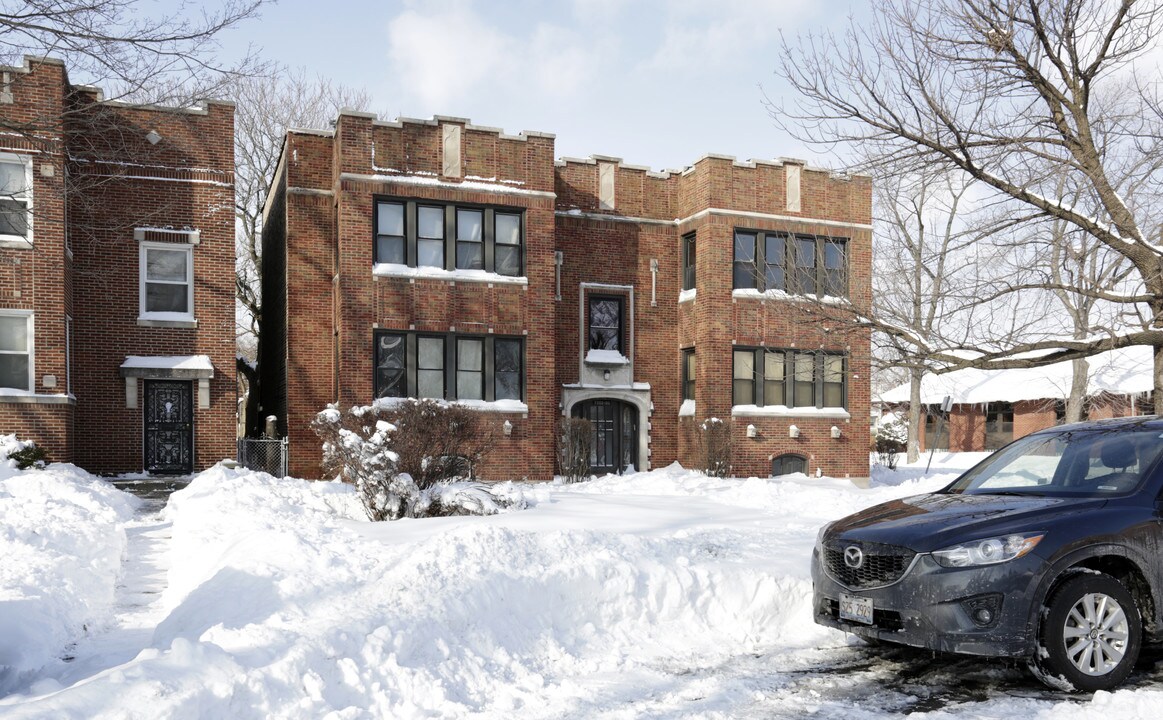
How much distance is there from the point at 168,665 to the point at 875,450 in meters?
39.6

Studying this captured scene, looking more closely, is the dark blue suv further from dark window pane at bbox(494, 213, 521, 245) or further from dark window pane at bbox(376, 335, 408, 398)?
dark window pane at bbox(494, 213, 521, 245)

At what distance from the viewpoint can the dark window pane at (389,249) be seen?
20469mm

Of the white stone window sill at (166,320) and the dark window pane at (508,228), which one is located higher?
the dark window pane at (508,228)

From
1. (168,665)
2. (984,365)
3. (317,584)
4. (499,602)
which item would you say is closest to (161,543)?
(317,584)

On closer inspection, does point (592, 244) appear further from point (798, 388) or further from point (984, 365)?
point (984, 365)

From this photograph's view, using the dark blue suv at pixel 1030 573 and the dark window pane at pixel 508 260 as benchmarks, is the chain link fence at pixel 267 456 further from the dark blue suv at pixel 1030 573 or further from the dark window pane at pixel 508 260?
the dark blue suv at pixel 1030 573

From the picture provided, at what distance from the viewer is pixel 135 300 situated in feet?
66.6

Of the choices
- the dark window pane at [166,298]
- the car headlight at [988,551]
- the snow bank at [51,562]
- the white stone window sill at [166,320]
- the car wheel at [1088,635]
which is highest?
the dark window pane at [166,298]

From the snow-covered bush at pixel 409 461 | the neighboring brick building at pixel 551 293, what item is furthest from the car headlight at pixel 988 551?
the neighboring brick building at pixel 551 293

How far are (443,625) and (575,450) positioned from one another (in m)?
14.2

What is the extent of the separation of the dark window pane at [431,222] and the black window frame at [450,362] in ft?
7.13

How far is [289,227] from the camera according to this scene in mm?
21469

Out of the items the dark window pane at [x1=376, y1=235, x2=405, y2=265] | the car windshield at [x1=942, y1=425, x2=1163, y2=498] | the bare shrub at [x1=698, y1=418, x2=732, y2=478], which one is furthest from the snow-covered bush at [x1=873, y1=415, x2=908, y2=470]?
the car windshield at [x1=942, y1=425, x2=1163, y2=498]

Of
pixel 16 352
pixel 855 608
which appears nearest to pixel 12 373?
pixel 16 352
